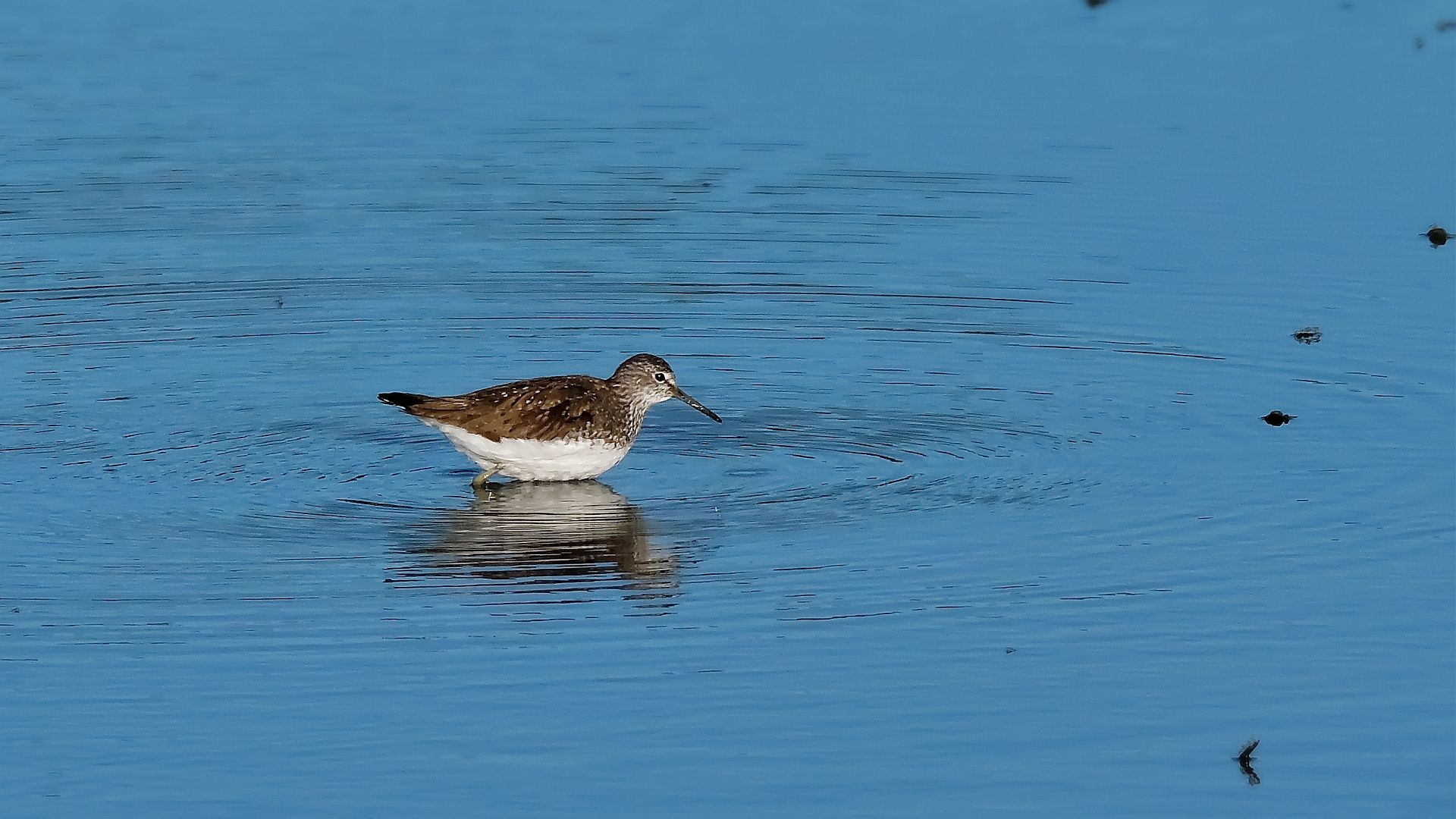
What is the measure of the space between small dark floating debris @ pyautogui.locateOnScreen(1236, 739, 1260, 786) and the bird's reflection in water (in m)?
3.06

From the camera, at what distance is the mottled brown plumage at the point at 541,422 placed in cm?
1401

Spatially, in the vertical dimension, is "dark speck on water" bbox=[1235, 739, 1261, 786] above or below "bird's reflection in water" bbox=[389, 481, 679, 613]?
above

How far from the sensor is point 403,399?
1397cm

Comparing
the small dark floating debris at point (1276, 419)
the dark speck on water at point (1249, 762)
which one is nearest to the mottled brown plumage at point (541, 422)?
the small dark floating debris at point (1276, 419)

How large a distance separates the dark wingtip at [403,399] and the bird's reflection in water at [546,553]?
26.3 inches

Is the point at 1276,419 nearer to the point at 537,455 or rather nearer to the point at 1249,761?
the point at 537,455

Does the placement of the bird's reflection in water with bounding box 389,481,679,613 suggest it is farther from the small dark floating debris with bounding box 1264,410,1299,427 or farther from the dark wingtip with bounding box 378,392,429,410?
→ the small dark floating debris with bounding box 1264,410,1299,427

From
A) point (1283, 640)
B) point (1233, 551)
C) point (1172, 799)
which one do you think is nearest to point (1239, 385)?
point (1233, 551)

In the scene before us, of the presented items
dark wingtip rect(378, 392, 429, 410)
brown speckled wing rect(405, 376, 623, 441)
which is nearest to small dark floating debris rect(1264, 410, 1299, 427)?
brown speckled wing rect(405, 376, 623, 441)

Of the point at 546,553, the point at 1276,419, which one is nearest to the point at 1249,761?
the point at 546,553

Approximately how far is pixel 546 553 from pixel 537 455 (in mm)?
1678

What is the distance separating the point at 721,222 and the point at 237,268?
3.96m

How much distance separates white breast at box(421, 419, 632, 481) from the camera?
1399 cm

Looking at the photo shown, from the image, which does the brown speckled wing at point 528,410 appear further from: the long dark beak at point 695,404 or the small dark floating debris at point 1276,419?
the small dark floating debris at point 1276,419
